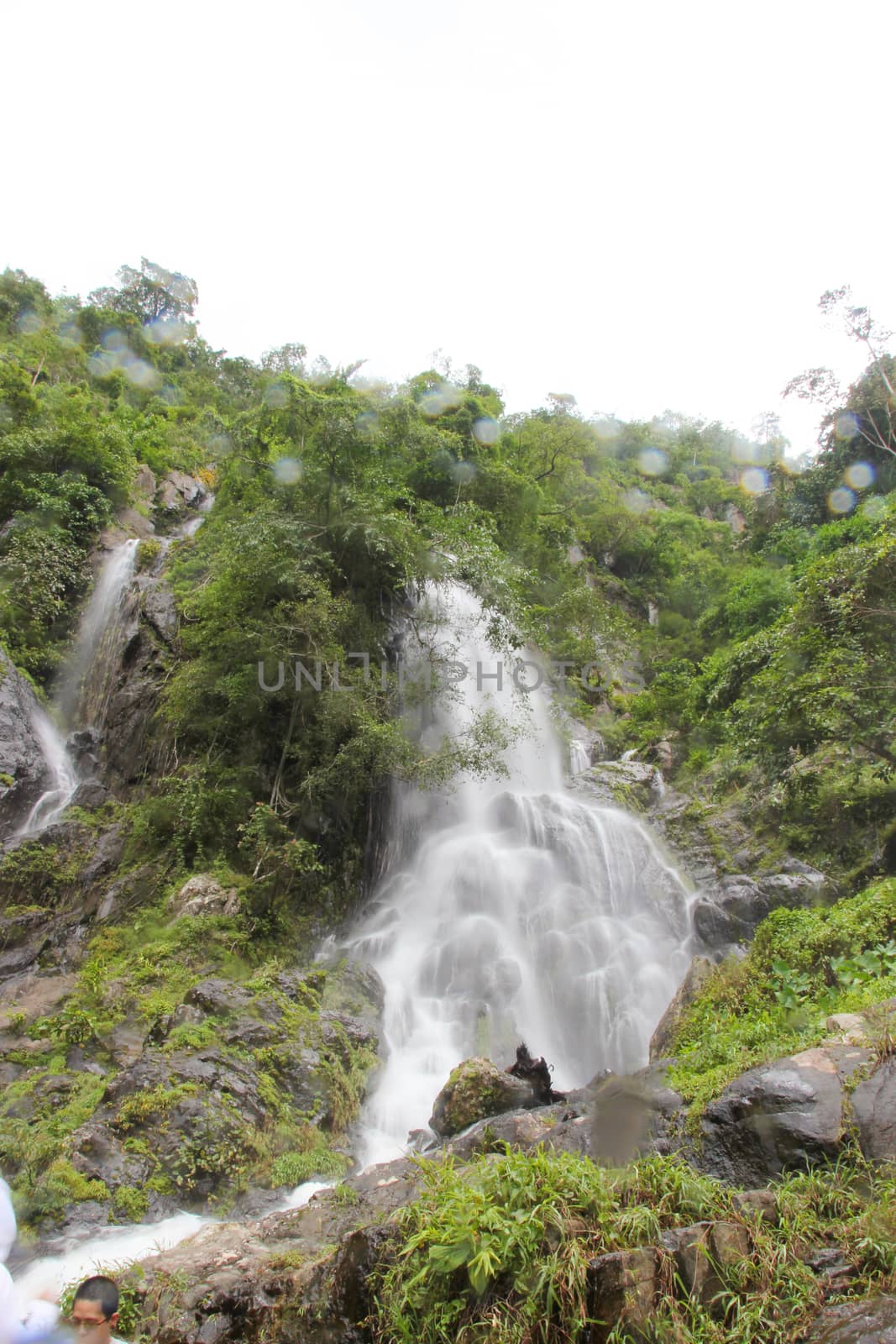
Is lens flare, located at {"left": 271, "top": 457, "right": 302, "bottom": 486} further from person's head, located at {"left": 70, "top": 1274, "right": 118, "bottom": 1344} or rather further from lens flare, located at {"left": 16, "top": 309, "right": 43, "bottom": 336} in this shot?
lens flare, located at {"left": 16, "top": 309, "right": 43, "bottom": 336}

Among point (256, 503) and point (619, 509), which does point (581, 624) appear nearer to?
point (256, 503)

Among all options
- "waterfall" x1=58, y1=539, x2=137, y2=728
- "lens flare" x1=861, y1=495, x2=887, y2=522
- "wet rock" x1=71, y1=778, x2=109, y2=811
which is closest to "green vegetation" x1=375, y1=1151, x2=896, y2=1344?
"wet rock" x1=71, y1=778, x2=109, y2=811

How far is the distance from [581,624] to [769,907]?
28.8 ft

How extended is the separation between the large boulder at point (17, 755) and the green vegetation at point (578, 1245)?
10.8m

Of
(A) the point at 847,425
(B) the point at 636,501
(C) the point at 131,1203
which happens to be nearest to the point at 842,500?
(A) the point at 847,425

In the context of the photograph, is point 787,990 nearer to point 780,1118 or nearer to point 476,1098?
point 780,1118

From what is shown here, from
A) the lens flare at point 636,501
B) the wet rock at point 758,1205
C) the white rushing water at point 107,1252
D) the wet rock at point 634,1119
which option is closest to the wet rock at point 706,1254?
the wet rock at point 758,1205

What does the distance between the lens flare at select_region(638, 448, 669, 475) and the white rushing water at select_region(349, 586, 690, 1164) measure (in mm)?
29149

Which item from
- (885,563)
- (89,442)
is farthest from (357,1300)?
(89,442)

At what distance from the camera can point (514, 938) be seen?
10.6m

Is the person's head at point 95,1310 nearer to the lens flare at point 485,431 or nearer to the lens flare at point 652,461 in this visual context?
the lens flare at point 485,431

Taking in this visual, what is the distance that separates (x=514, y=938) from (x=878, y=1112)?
727 centimetres

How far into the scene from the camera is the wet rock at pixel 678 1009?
6831 mm

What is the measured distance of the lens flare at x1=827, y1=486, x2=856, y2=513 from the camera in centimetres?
2086
